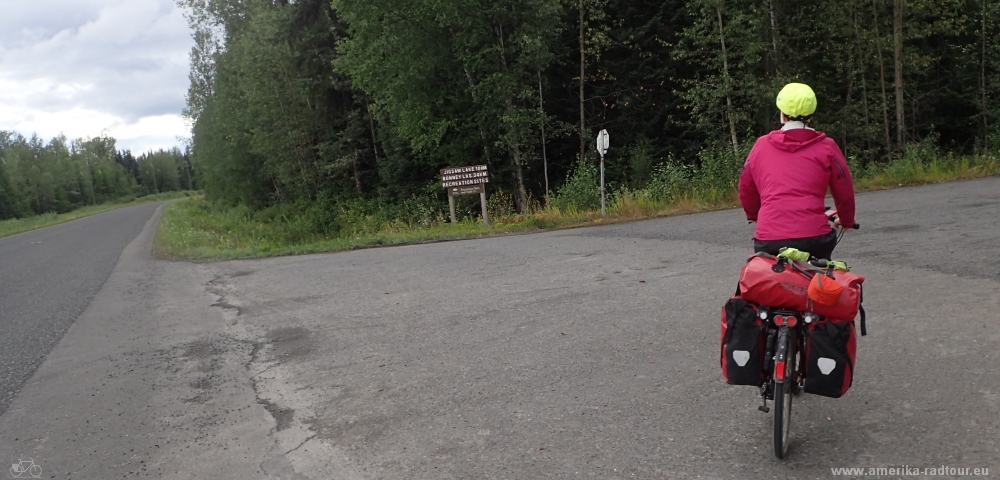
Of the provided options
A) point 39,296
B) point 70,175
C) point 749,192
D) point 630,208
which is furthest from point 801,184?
point 70,175

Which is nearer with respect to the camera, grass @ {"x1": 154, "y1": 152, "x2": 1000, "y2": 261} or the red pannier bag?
the red pannier bag

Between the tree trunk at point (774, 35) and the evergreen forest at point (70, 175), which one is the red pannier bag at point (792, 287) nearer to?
the tree trunk at point (774, 35)

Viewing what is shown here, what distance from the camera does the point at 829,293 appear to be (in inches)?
135

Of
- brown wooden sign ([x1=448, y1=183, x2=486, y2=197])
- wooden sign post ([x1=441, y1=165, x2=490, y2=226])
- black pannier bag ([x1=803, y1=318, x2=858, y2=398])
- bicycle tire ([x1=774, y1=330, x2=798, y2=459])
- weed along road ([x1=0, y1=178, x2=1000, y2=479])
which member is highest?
wooden sign post ([x1=441, y1=165, x2=490, y2=226])

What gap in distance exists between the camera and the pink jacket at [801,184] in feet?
12.8

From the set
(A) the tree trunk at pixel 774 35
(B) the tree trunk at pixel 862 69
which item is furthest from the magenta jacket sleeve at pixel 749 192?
(B) the tree trunk at pixel 862 69

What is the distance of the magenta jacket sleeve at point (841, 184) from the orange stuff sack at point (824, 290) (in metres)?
0.69

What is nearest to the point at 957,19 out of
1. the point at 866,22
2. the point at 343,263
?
the point at 866,22

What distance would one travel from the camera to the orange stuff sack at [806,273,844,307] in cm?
342

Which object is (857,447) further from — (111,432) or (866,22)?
(866,22)

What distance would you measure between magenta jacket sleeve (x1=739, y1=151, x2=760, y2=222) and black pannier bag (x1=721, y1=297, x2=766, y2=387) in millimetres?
758

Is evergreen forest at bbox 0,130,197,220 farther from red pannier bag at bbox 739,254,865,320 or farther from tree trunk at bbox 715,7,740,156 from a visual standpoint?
red pannier bag at bbox 739,254,865,320

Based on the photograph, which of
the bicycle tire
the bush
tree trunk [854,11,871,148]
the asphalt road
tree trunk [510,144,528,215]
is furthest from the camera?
tree trunk [854,11,871,148]

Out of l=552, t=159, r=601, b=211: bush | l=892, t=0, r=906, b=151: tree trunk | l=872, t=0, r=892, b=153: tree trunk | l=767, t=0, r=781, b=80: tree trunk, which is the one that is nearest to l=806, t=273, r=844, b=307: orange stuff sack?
l=552, t=159, r=601, b=211: bush
